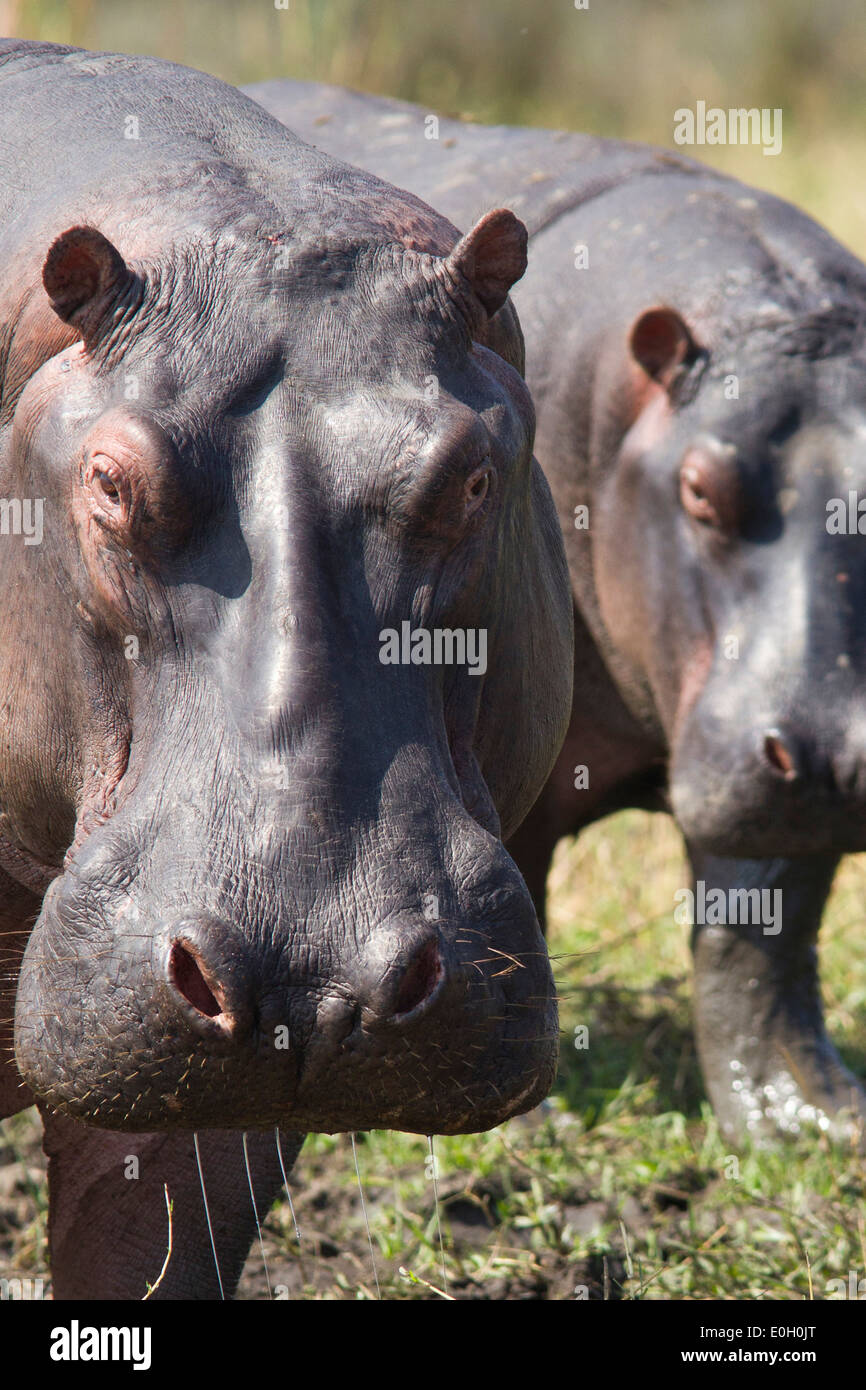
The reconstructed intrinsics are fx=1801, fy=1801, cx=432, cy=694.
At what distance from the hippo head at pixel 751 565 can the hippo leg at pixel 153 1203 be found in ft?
→ 5.53

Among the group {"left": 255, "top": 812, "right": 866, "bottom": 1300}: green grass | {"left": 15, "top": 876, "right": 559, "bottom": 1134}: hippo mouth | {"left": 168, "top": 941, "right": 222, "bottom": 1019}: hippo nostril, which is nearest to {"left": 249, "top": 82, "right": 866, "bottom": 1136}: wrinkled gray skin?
{"left": 255, "top": 812, "right": 866, "bottom": 1300}: green grass

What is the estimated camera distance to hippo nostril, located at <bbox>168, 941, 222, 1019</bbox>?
2.02 metres

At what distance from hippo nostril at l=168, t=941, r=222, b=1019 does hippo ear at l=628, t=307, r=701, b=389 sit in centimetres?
299

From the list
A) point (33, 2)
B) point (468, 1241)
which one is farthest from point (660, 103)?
point (468, 1241)

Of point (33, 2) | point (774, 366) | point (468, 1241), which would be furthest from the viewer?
point (33, 2)

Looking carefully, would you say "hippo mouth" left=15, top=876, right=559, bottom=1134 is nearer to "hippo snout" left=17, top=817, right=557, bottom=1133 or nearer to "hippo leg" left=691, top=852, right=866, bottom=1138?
"hippo snout" left=17, top=817, right=557, bottom=1133

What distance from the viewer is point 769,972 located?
5.07m

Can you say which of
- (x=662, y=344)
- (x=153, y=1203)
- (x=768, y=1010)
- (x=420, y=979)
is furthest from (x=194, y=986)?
(x=768, y=1010)

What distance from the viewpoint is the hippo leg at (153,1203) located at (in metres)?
3.13

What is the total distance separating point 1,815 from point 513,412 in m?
0.95

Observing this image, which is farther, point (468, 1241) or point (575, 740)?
point (575, 740)

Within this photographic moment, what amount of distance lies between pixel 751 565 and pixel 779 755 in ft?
1.60
